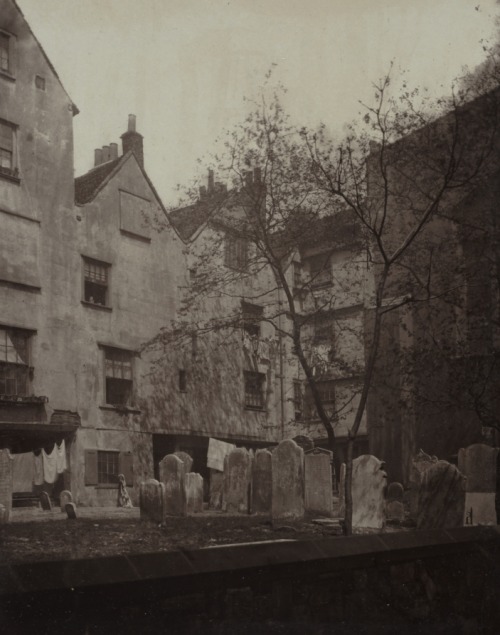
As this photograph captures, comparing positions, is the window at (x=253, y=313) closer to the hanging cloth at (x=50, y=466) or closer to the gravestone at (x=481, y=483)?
the hanging cloth at (x=50, y=466)

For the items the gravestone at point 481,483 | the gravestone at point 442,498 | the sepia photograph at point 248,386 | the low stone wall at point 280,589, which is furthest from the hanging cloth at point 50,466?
the low stone wall at point 280,589

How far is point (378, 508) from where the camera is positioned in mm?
13172

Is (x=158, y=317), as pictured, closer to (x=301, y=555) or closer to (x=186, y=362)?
(x=186, y=362)

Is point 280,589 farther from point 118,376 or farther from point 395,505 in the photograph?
point 118,376

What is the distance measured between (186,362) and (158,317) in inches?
81.8

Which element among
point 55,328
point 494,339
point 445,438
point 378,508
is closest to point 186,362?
point 55,328

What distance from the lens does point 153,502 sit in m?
13.3

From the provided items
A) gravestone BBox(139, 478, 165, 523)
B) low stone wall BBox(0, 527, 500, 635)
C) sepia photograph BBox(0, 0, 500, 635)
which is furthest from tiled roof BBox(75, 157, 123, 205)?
low stone wall BBox(0, 527, 500, 635)

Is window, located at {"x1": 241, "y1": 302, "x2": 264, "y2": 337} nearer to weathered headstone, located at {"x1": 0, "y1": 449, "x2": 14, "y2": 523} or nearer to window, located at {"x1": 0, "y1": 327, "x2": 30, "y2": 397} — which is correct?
window, located at {"x1": 0, "y1": 327, "x2": 30, "y2": 397}

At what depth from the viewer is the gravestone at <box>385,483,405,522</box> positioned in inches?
631

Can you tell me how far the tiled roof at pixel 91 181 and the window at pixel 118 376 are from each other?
179 inches

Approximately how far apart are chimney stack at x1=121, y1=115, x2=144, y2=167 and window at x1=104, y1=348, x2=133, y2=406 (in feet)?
20.5

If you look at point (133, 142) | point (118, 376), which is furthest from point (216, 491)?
point (133, 142)

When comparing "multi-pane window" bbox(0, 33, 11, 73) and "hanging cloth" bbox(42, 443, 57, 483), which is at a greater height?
"multi-pane window" bbox(0, 33, 11, 73)
